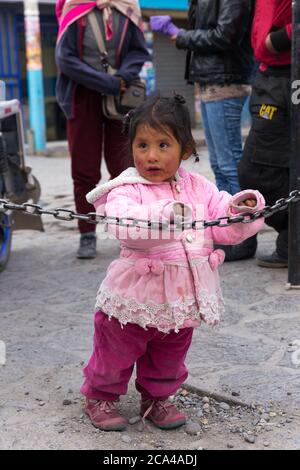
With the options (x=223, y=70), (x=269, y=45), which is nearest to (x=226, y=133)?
(x=223, y=70)

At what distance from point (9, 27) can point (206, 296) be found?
13.2m

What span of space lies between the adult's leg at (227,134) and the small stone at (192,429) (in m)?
2.47

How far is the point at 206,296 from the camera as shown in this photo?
→ 2502mm

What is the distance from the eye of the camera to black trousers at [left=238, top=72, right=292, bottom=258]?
13.9 feet

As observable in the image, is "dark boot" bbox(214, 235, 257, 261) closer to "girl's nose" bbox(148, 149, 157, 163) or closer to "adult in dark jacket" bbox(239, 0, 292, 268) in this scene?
"adult in dark jacket" bbox(239, 0, 292, 268)

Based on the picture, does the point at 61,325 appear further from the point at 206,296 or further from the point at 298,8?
the point at 298,8

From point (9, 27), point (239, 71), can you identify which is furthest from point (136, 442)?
point (9, 27)

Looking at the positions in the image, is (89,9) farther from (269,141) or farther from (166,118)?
(166,118)

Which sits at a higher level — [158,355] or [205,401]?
[158,355]

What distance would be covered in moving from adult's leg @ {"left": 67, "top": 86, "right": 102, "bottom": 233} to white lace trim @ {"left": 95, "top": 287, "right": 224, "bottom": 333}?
263cm

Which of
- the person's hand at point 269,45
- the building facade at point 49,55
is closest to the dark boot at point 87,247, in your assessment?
the person's hand at point 269,45

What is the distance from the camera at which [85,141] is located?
501 cm

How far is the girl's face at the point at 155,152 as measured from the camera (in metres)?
2.43

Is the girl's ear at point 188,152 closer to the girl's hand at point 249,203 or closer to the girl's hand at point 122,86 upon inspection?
the girl's hand at point 249,203
